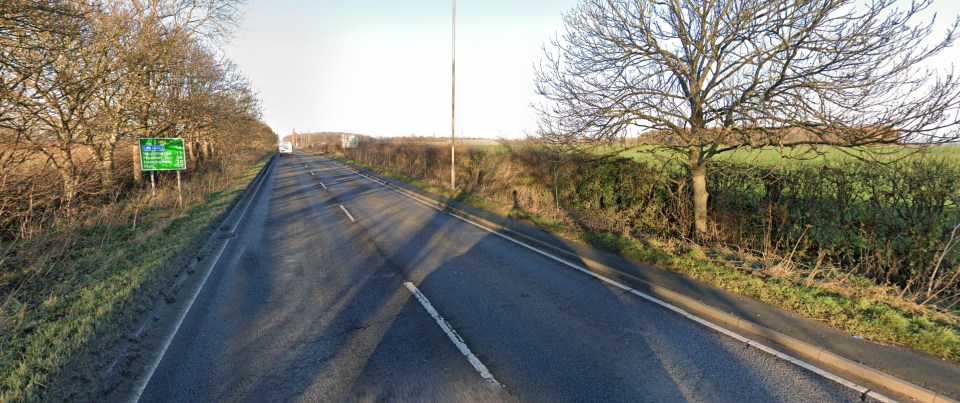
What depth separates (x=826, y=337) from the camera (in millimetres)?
4480

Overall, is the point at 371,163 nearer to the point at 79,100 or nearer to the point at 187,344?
the point at 79,100

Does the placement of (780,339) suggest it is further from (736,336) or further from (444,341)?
(444,341)

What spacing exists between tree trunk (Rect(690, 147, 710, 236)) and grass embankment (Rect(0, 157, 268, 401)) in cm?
1005

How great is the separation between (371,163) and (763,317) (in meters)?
37.9

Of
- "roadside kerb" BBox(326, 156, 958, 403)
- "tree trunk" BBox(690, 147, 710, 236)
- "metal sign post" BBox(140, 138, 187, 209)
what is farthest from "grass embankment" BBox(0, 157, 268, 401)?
"tree trunk" BBox(690, 147, 710, 236)

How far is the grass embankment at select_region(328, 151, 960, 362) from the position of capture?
4.43 meters

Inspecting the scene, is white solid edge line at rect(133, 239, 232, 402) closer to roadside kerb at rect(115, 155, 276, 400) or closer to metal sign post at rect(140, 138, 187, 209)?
roadside kerb at rect(115, 155, 276, 400)

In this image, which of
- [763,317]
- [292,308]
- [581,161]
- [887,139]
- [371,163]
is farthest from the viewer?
[371,163]

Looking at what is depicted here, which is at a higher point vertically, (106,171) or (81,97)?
(81,97)

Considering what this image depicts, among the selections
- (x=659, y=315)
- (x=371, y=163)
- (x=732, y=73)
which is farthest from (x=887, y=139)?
(x=371, y=163)

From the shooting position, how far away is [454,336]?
4.56 metres

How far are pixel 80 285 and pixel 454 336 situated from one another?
19.4 ft

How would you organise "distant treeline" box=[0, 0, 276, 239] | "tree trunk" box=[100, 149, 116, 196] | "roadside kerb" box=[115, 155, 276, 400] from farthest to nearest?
"tree trunk" box=[100, 149, 116, 196] → "distant treeline" box=[0, 0, 276, 239] → "roadside kerb" box=[115, 155, 276, 400]

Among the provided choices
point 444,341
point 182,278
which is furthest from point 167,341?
point 444,341
